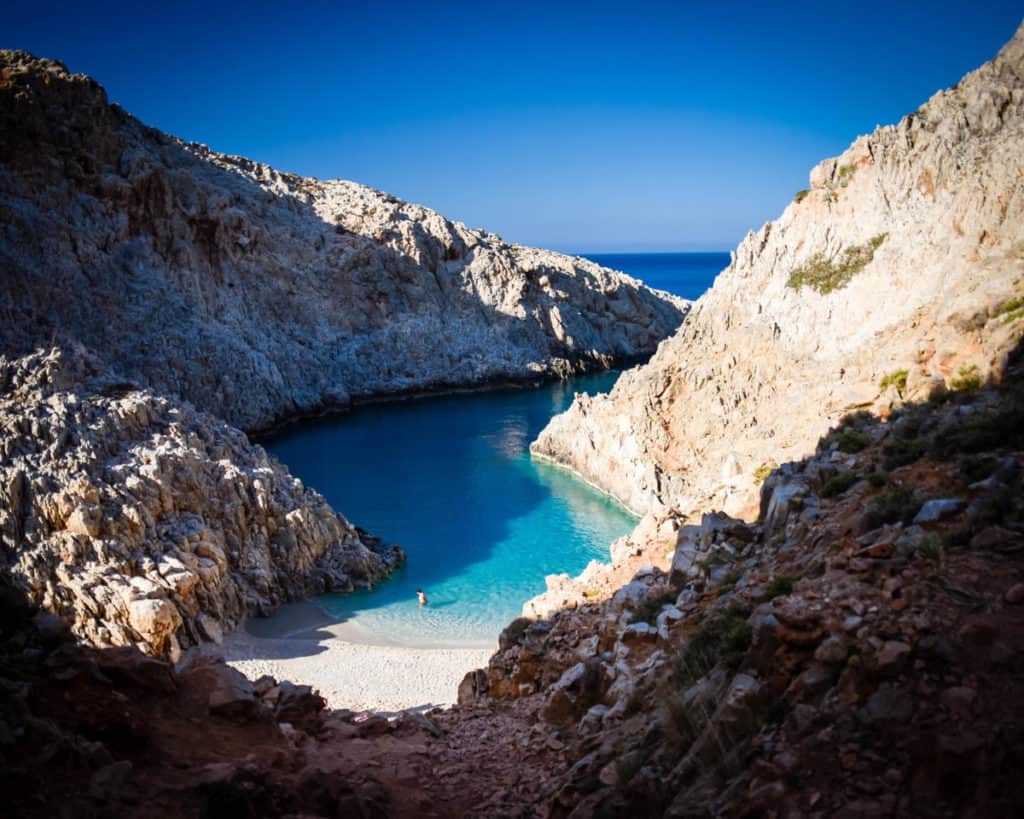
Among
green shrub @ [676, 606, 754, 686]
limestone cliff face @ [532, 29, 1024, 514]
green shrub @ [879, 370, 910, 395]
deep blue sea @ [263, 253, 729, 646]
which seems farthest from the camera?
deep blue sea @ [263, 253, 729, 646]

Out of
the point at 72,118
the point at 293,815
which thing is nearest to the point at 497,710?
the point at 293,815

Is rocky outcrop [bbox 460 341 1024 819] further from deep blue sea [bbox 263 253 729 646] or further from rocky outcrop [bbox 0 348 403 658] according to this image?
rocky outcrop [bbox 0 348 403 658]

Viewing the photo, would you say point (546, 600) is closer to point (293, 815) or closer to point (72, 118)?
point (293, 815)

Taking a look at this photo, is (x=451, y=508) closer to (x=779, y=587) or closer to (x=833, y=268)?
(x=833, y=268)

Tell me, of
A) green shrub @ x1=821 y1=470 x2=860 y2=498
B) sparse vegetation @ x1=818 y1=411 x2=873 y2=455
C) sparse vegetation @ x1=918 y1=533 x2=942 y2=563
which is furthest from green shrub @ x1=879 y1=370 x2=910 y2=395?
sparse vegetation @ x1=918 y1=533 x2=942 y2=563

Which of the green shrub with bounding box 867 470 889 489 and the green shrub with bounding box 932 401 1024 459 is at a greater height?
the green shrub with bounding box 932 401 1024 459
